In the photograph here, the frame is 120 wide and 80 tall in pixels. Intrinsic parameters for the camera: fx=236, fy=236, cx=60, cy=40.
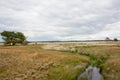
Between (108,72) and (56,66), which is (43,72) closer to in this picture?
(56,66)

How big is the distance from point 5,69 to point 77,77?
32.9 feet

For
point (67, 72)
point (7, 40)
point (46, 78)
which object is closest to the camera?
point (46, 78)

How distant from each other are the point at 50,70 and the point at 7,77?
6.34 metres

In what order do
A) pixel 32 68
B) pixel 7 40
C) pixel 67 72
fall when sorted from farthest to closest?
pixel 7 40 < pixel 32 68 < pixel 67 72

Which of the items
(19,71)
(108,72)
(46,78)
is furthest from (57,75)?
(108,72)

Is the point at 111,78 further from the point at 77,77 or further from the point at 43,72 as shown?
the point at 43,72

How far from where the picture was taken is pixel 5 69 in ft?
106

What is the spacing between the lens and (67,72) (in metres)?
31.1

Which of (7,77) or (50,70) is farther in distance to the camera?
(50,70)

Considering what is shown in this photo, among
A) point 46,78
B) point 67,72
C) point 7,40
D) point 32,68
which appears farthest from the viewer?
point 7,40

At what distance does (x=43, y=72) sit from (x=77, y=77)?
4.61 metres

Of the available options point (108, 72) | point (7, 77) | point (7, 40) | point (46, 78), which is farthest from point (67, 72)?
point (7, 40)

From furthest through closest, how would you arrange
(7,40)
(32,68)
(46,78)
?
(7,40) < (32,68) < (46,78)

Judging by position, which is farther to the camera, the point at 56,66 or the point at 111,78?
the point at 56,66
